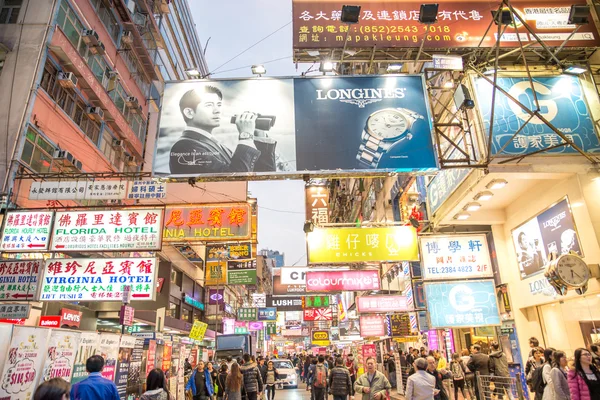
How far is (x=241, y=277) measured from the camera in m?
25.7

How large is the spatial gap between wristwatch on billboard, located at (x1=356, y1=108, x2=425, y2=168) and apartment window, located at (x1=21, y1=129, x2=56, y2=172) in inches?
498

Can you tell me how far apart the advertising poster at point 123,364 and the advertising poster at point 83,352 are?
110cm

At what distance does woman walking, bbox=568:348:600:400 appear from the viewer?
213 inches

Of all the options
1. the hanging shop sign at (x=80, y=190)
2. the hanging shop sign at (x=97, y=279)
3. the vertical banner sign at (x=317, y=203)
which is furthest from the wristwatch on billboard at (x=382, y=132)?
the vertical banner sign at (x=317, y=203)

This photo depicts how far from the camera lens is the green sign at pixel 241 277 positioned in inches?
989

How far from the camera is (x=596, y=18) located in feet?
31.2

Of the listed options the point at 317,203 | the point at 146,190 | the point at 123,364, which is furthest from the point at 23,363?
the point at 317,203

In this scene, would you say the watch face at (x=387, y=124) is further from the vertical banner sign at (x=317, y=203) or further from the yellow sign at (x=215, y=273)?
the vertical banner sign at (x=317, y=203)

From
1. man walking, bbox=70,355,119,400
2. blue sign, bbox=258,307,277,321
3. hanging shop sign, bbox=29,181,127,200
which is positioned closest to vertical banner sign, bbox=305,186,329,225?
blue sign, bbox=258,307,277,321

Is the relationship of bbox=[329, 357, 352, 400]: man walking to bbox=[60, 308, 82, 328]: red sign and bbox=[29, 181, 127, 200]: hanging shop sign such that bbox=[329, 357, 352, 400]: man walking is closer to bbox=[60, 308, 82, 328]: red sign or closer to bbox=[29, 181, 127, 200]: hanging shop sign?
bbox=[29, 181, 127, 200]: hanging shop sign

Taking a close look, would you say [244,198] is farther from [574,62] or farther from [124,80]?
[574,62]

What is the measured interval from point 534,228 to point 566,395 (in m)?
4.87

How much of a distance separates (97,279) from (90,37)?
12928 millimetres

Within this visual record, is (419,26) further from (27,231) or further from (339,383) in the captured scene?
(27,231)
